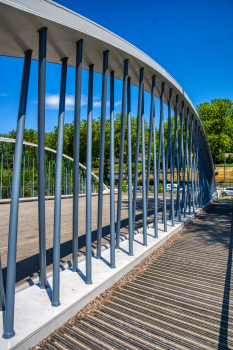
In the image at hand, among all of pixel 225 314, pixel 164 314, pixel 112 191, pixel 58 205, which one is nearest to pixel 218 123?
pixel 112 191

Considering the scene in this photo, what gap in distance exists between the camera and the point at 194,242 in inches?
279

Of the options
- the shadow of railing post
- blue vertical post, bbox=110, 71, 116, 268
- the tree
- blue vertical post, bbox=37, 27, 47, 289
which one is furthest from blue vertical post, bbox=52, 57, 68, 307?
the tree

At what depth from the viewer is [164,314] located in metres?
3.45

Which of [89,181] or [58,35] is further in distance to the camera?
[89,181]

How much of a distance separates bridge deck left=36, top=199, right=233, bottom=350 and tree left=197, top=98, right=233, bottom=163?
94.3 ft

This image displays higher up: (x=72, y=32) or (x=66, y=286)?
(x=72, y=32)

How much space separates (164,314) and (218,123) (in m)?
32.4

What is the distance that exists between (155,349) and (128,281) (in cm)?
174

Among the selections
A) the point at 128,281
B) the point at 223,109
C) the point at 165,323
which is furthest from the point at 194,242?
the point at 223,109

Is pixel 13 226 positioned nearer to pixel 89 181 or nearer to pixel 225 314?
pixel 89 181

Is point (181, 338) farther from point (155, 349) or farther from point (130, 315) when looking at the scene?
point (130, 315)

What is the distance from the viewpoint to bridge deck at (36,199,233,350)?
2.86m

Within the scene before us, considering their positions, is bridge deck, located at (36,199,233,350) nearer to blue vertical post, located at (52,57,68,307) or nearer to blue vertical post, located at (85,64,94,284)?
blue vertical post, located at (52,57,68,307)

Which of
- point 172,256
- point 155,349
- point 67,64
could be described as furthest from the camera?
point 172,256
